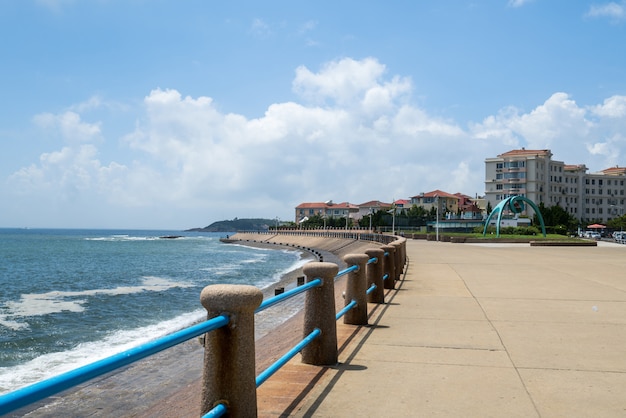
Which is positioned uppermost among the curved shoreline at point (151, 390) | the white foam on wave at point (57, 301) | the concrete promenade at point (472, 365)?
the concrete promenade at point (472, 365)

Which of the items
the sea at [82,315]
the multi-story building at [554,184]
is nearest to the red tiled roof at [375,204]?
the multi-story building at [554,184]

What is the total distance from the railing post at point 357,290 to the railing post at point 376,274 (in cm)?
174

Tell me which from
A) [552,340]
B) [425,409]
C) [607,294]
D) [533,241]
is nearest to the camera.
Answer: [425,409]

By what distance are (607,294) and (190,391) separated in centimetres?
1010

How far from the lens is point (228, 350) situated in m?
3.71

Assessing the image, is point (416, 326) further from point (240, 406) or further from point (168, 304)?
point (168, 304)

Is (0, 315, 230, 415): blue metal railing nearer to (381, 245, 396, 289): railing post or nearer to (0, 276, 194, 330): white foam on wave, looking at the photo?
(381, 245, 396, 289): railing post

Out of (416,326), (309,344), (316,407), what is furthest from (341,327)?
(316,407)

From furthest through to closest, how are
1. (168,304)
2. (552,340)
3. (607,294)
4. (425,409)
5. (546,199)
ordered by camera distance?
(546,199)
(168,304)
(607,294)
(552,340)
(425,409)

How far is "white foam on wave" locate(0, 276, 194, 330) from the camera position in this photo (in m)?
21.8

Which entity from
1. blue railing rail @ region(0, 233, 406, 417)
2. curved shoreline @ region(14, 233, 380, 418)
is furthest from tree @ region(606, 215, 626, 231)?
blue railing rail @ region(0, 233, 406, 417)

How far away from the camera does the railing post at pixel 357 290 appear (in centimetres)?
831

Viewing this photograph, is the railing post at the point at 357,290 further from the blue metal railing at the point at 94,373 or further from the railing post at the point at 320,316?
the blue metal railing at the point at 94,373

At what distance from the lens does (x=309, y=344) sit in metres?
6.32
